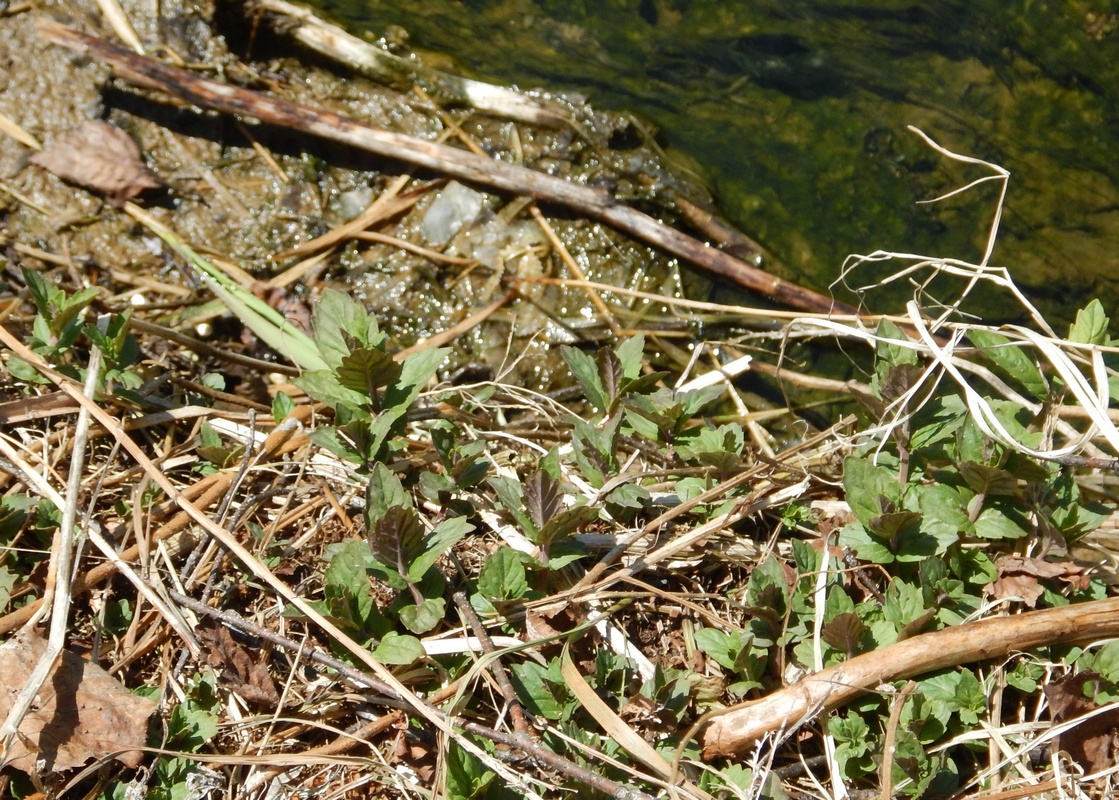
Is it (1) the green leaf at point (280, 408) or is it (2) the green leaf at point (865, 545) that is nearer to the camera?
(2) the green leaf at point (865, 545)

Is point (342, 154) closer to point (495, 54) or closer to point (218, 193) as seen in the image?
point (218, 193)

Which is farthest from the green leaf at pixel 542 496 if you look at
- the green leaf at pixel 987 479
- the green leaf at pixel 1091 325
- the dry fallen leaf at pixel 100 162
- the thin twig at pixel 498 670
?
the dry fallen leaf at pixel 100 162

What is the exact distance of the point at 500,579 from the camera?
2268mm

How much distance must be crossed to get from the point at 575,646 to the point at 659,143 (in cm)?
245

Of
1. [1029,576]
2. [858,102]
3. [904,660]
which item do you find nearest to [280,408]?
[904,660]

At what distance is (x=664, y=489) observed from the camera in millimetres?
2623

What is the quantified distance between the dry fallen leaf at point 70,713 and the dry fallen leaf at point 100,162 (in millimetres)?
2180

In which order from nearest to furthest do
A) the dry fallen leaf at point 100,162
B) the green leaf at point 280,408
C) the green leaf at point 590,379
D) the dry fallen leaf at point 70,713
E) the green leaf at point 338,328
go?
A: 1. the dry fallen leaf at point 70,713
2. the green leaf at point 338,328
3. the green leaf at point 590,379
4. the green leaf at point 280,408
5. the dry fallen leaf at point 100,162

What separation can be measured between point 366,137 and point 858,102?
212 centimetres

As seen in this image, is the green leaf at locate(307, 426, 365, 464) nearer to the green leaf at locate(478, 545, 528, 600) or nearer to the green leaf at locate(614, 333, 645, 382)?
the green leaf at locate(478, 545, 528, 600)

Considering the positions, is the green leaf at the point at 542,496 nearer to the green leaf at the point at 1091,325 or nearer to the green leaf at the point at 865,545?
the green leaf at the point at 865,545

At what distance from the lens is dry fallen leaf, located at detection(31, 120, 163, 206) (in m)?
3.71

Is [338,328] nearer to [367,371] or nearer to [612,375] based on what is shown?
[367,371]

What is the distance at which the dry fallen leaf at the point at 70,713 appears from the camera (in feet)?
6.70
